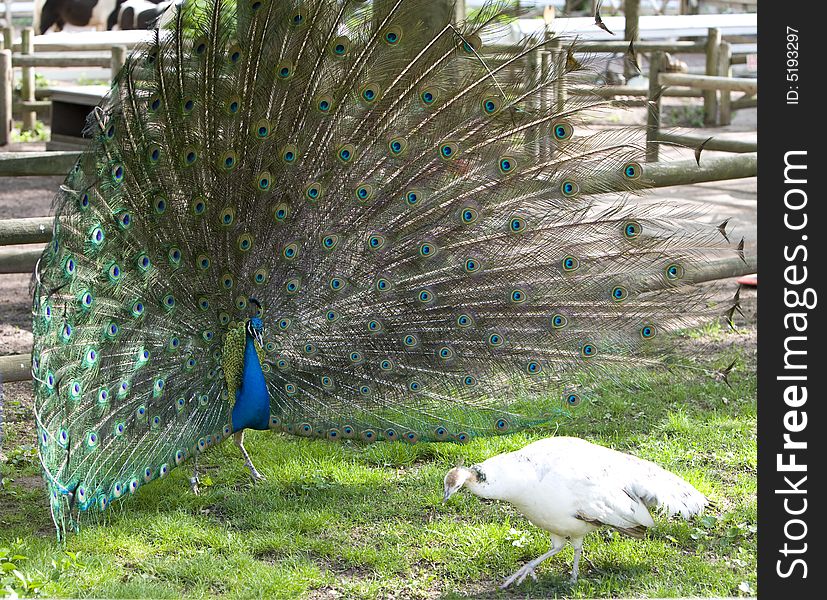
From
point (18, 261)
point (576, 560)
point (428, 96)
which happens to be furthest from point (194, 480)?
Result: point (18, 261)

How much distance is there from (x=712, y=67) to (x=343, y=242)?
1097cm

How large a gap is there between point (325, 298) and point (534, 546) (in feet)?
5.00

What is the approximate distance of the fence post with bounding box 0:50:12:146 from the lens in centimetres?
1211

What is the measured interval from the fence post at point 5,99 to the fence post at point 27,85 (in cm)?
125

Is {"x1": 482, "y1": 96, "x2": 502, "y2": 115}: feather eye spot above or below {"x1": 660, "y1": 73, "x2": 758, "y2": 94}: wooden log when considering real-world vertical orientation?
below

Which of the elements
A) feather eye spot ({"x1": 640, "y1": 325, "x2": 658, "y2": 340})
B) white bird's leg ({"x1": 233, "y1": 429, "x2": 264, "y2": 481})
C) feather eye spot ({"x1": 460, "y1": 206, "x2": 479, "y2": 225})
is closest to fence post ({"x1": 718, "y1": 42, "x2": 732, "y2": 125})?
feather eye spot ({"x1": 640, "y1": 325, "x2": 658, "y2": 340})

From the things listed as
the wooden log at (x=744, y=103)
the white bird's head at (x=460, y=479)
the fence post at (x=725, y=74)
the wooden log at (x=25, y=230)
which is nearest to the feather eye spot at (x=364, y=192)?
the white bird's head at (x=460, y=479)

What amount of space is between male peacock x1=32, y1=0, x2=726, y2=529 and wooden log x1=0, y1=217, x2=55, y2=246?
4.76 ft

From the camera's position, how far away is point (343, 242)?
4824 mm

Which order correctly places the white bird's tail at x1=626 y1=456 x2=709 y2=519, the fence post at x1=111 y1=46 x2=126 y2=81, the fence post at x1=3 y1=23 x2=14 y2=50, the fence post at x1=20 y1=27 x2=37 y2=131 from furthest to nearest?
the fence post at x1=3 y1=23 x2=14 y2=50
the fence post at x1=20 y1=27 x2=37 y2=131
the fence post at x1=111 y1=46 x2=126 y2=81
the white bird's tail at x1=626 y1=456 x2=709 y2=519

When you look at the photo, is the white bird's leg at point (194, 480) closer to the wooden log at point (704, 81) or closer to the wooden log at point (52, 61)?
the wooden log at point (704, 81)

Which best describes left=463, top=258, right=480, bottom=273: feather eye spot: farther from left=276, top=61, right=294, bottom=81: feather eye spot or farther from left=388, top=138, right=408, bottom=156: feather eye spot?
left=276, top=61, right=294, bottom=81: feather eye spot

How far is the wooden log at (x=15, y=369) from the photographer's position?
5.33 meters

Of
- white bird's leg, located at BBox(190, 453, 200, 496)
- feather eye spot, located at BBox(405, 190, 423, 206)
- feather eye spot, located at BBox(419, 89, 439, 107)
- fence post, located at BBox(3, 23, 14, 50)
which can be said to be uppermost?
fence post, located at BBox(3, 23, 14, 50)
